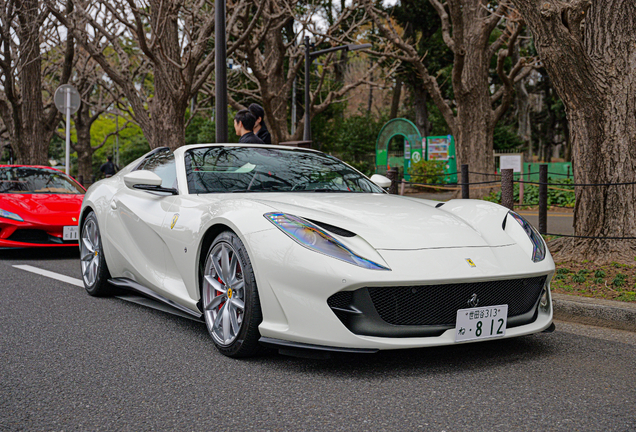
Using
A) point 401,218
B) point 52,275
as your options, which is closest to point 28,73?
point 52,275

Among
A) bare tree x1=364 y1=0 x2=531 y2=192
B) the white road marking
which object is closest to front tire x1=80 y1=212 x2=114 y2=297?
the white road marking

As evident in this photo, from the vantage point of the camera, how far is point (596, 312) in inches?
180

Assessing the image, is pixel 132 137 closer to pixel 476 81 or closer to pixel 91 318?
pixel 476 81

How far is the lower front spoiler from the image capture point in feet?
10.3

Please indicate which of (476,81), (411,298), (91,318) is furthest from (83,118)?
(411,298)

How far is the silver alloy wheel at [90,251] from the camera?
5465 millimetres

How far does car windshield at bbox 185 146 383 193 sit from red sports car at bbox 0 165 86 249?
399 centimetres

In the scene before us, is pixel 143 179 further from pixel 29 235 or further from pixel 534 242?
pixel 29 235

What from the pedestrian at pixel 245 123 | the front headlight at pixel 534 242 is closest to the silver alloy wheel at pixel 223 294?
the front headlight at pixel 534 242

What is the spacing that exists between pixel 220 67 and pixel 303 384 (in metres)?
7.26

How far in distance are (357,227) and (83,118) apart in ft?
95.9

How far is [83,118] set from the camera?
30.0 m

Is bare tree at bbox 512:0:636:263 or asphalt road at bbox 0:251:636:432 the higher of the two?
bare tree at bbox 512:0:636:263

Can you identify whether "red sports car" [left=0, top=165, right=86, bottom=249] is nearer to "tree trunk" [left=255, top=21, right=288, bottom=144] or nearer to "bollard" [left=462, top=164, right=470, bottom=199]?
"bollard" [left=462, top=164, right=470, bottom=199]
